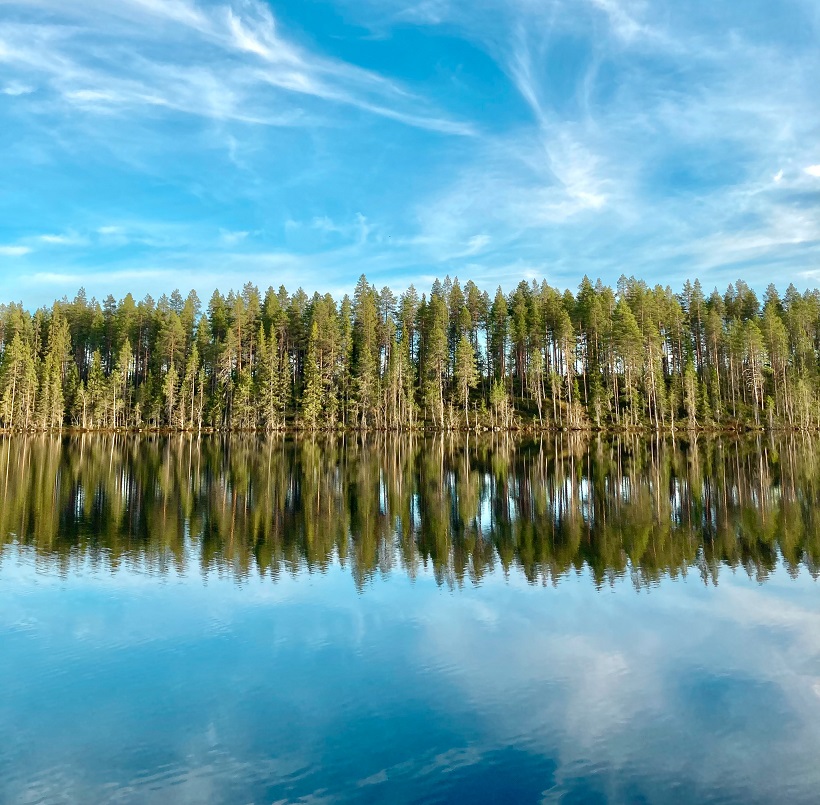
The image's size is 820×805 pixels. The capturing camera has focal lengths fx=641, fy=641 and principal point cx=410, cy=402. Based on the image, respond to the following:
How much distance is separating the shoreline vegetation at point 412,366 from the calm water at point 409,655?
8159 centimetres

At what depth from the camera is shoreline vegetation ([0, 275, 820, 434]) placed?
106938 millimetres

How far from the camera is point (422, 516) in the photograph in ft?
93.6

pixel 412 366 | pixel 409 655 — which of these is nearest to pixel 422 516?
pixel 409 655

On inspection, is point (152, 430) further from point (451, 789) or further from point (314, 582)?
point (451, 789)

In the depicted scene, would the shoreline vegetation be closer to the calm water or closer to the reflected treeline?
the reflected treeline

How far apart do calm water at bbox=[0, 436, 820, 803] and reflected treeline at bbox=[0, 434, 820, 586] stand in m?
0.21

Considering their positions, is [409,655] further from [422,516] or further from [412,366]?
[412,366]

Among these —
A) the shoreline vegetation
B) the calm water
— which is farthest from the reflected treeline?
the shoreline vegetation

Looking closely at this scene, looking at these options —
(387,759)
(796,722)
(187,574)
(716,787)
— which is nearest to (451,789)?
(387,759)

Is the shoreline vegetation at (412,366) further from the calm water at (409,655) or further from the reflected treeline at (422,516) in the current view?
the calm water at (409,655)

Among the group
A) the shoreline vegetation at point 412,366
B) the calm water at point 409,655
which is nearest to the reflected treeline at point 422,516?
the calm water at point 409,655

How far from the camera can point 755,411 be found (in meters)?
108

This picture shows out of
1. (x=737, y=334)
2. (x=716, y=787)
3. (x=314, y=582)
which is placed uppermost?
(x=737, y=334)

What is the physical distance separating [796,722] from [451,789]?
587 centimetres
